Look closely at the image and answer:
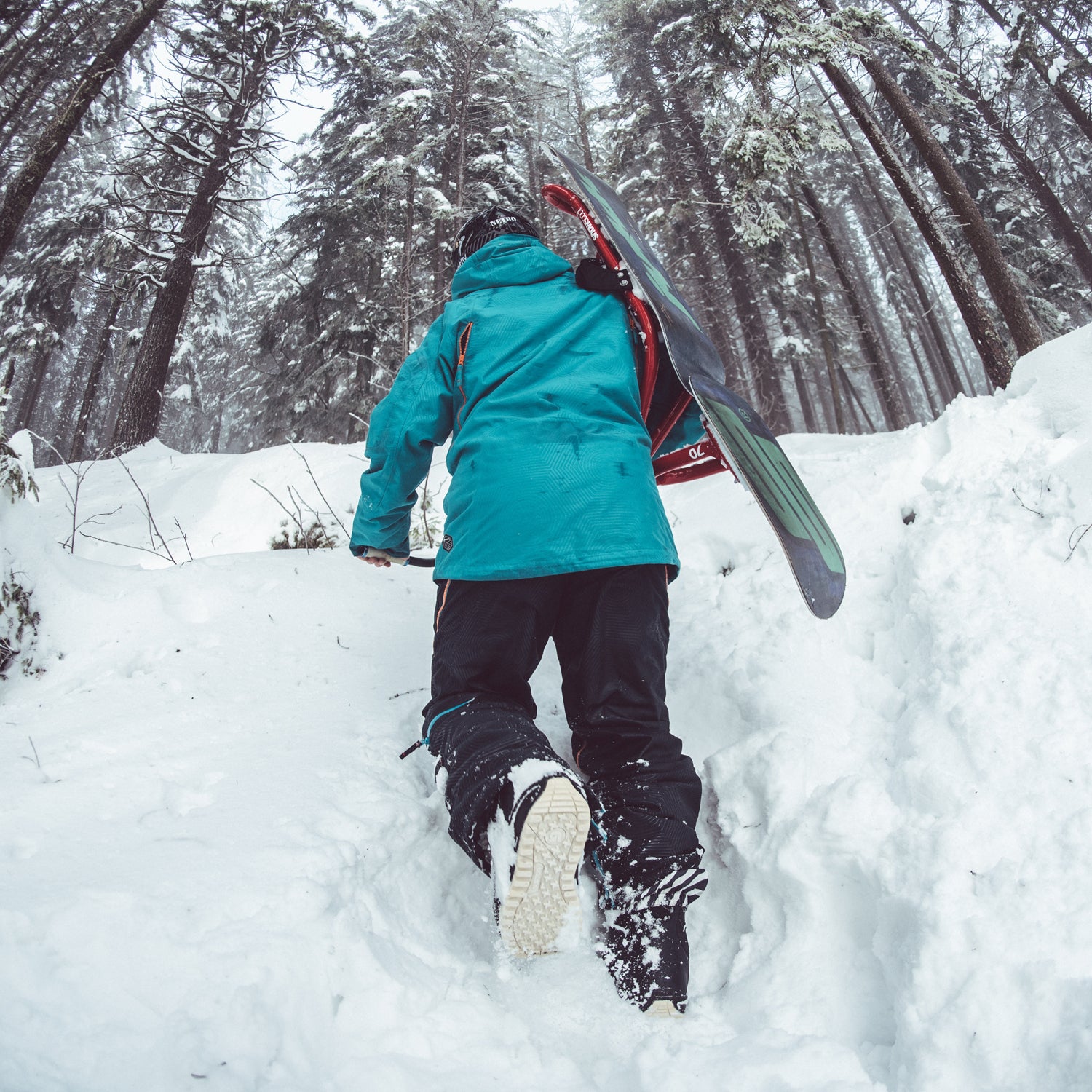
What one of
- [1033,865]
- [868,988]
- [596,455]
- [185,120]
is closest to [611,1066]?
[868,988]

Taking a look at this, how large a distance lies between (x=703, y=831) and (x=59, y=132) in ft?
29.8

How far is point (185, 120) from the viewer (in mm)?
10039

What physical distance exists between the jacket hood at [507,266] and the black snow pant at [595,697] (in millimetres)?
1138

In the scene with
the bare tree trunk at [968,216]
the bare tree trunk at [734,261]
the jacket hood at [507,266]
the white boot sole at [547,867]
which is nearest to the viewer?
the white boot sole at [547,867]

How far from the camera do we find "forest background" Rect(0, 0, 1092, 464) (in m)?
7.87

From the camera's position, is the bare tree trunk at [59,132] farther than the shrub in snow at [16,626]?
Yes

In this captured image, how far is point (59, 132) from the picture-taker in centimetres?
661

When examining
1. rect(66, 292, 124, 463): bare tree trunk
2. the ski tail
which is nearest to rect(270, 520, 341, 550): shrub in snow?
the ski tail

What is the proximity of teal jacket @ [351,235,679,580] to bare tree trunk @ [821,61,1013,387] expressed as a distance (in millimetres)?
6354

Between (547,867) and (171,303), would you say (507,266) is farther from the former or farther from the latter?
(171,303)

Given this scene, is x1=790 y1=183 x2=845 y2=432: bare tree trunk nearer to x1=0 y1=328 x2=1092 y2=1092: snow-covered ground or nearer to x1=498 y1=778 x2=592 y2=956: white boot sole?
x1=0 y1=328 x2=1092 y2=1092: snow-covered ground

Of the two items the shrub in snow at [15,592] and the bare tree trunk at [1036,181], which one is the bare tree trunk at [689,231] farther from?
the shrub in snow at [15,592]

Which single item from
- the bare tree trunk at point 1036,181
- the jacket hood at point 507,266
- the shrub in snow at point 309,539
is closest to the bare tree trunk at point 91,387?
the shrub in snow at point 309,539

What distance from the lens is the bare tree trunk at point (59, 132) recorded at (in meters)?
6.27
